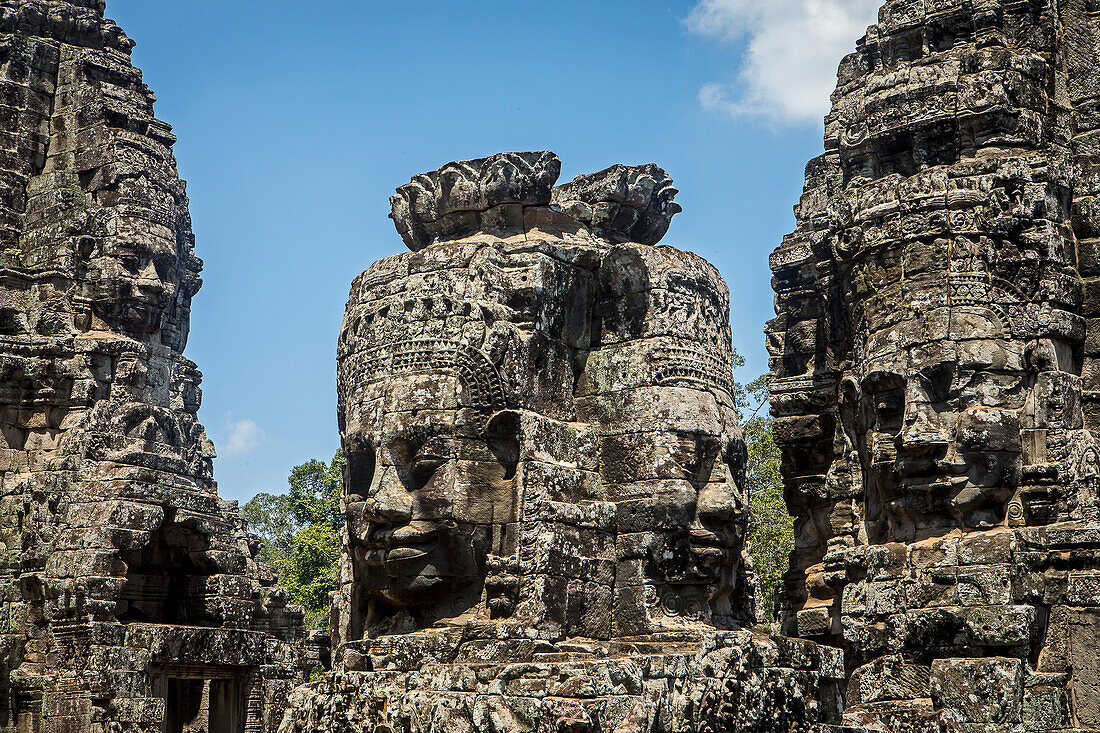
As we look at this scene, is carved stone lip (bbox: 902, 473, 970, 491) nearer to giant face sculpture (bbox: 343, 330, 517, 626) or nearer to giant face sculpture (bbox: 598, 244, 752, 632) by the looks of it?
giant face sculpture (bbox: 598, 244, 752, 632)

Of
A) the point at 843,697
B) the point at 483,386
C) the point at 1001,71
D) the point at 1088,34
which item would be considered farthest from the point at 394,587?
the point at 1088,34

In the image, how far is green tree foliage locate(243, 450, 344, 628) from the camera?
31969 millimetres

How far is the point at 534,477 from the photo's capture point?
11.2 metres

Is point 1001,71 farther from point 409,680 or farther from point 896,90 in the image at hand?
point 409,680

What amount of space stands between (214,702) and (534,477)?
7883 mm

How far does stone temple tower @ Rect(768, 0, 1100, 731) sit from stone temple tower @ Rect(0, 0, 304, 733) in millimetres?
7025

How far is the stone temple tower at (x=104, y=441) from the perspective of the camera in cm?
1644

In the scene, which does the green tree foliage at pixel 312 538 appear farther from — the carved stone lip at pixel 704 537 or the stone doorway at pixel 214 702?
the carved stone lip at pixel 704 537

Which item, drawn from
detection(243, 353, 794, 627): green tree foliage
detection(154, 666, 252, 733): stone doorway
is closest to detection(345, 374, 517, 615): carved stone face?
detection(154, 666, 252, 733): stone doorway

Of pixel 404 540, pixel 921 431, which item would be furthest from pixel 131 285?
pixel 921 431

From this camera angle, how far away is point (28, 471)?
17.4 metres

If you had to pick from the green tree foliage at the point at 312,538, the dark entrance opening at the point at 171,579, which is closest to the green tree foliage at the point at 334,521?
the green tree foliage at the point at 312,538

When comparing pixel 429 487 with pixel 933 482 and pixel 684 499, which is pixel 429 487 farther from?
pixel 933 482

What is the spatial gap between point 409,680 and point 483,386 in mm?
2290
